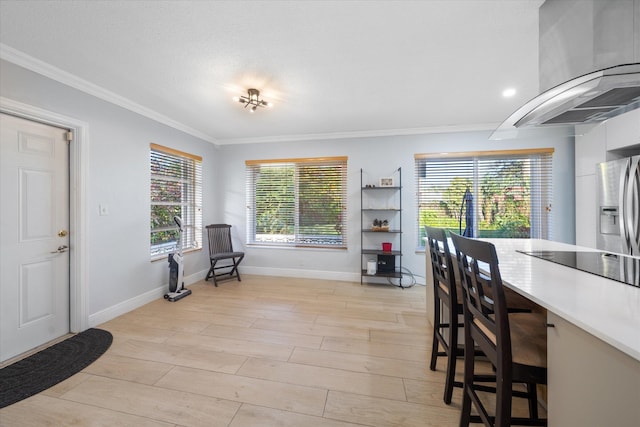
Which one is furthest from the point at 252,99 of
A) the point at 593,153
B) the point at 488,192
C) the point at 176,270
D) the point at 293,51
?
the point at 593,153

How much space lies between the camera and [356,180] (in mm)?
4066

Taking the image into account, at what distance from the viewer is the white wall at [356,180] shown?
3.46 m

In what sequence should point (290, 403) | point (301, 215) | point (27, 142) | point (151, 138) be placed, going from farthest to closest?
point (301, 215) → point (151, 138) → point (27, 142) → point (290, 403)

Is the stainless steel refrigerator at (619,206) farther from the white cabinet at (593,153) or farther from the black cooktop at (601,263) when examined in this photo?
the black cooktop at (601,263)

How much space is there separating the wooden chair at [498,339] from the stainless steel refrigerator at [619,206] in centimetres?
225

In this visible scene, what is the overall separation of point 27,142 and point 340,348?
3226mm

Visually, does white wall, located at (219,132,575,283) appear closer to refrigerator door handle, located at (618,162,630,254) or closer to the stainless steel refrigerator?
the stainless steel refrigerator

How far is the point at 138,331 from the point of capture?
243 centimetres

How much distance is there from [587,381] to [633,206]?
300 cm

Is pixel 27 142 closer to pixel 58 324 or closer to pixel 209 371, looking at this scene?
pixel 58 324

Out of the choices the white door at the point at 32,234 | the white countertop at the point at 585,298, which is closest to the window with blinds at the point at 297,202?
the white door at the point at 32,234

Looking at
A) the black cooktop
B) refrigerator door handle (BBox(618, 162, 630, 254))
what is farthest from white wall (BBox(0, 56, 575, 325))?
the black cooktop

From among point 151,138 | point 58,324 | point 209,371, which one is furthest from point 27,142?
point 209,371

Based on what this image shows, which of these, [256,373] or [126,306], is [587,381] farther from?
[126,306]
